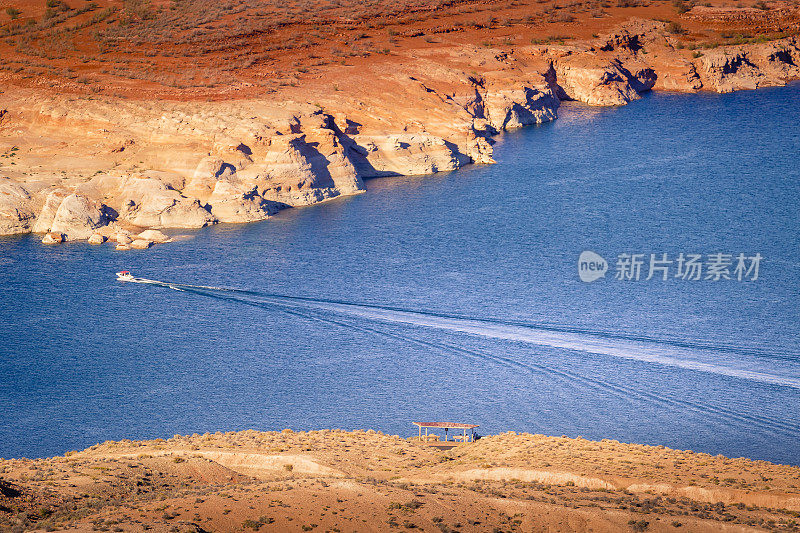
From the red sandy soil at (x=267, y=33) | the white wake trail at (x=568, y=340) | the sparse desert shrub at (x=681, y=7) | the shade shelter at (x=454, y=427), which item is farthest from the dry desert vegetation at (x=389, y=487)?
the sparse desert shrub at (x=681, y=7)

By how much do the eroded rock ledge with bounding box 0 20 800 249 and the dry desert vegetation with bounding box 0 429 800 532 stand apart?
117 ft

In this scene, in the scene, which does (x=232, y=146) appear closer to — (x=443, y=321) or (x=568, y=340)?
(x=443, y=321)

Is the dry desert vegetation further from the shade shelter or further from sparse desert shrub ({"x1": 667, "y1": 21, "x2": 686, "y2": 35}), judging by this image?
sparse desert shrub ({"x1": 667, "y1": 21, "x2": 686, "y2": 35})

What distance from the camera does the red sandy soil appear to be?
87062mm

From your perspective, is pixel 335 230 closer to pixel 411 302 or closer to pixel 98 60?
pixel 411 302

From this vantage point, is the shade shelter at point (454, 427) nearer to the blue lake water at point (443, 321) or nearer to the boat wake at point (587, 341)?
the blue lake water at point (443, 321)

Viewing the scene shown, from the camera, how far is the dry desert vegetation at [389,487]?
82.5 ft

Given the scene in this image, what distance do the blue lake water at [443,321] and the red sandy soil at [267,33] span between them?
22.4 metres

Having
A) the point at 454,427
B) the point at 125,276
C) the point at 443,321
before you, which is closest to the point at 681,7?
the point at 443,321

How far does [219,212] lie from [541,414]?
121ft

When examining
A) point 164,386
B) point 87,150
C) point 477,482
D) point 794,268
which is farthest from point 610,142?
point 477,482

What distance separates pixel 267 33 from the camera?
105000 mm

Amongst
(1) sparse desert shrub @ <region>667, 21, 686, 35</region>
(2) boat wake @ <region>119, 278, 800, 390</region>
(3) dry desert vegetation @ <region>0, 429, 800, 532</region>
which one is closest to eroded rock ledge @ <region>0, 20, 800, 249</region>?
(2) boat wake @ <region>119, 278, 800, 390</region>

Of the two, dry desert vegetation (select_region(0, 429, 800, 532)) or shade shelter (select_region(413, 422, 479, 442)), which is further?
shade shelter (select_region(413, 422, 479, 442))
